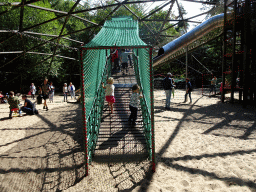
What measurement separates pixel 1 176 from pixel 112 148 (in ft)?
7.83

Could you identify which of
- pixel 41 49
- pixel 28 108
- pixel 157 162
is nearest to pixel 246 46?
pixel 157 162

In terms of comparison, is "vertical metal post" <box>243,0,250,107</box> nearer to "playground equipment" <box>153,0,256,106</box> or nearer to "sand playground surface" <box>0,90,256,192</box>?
"playground equipment" <box>153,0,256,106</box>

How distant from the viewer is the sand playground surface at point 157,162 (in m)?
3.34

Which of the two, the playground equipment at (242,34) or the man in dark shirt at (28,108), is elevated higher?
the playground equipment at (242,34)

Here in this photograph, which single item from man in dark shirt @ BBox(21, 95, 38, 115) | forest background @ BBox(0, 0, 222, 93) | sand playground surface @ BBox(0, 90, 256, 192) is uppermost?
forest background @ BBox(0, 0, 222, 93)

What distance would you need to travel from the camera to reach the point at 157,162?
4.11m

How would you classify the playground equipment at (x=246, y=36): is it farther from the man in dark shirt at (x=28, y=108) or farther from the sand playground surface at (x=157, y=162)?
the man in dark shirt at (x=28, y=108)

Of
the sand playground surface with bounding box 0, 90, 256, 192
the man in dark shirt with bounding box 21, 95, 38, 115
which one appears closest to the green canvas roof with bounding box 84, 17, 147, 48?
the sand playground surface with bounding box 0, 90, 256, 192

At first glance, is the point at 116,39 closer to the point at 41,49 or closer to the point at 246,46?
the point at 246,46

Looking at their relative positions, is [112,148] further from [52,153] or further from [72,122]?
[72,122]

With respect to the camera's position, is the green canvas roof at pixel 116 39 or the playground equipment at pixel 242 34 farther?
the playground equipment at pixel 242 34

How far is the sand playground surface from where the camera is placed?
3.34 meters

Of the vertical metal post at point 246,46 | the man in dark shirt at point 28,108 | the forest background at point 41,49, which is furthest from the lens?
the forest background at point 41,49

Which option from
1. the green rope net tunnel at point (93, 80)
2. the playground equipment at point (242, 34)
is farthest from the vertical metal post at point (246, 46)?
the green rope net tunnel at point (93, 80)
